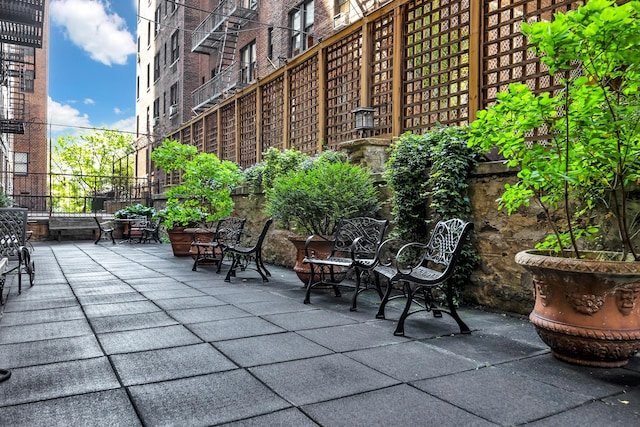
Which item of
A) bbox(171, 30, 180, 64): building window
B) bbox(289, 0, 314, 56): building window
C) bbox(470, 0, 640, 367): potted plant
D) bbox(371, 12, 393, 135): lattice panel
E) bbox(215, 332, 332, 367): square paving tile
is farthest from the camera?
bbox(171, 30, 180, 64): building window

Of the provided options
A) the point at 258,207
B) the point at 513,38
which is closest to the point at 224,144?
the point at 258,207

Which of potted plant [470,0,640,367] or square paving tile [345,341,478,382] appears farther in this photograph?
square paving tile [345,341,478,382]

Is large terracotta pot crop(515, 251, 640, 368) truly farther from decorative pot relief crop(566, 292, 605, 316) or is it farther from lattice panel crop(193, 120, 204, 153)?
lattice panel crop(193, 120, 204, 153)

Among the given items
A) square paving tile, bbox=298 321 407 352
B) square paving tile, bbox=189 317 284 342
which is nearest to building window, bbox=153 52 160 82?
square paving tile, bbox=189 317 284 342

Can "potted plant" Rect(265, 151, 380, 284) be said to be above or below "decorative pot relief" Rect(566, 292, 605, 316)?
above

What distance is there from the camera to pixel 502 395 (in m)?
2.51

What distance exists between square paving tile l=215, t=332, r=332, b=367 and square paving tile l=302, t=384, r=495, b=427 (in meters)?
0.77

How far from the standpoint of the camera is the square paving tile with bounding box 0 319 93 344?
3588 millimetres

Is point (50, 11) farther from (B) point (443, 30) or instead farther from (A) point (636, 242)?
(A) point (636, 242)

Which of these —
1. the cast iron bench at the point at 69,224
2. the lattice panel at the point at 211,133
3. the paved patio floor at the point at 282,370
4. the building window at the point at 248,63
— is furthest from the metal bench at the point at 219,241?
the building window at the point at 248,63

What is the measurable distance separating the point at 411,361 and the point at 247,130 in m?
10.5

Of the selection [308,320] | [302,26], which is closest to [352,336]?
[308,320]

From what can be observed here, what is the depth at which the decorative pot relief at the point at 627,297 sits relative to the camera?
9.71 ft

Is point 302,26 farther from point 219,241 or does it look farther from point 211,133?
point 219,241
